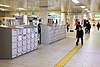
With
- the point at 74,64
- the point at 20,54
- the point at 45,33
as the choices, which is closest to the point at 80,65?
the point at 74,64

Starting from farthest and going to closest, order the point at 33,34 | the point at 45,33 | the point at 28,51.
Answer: the point at 45,33, the point at 33,34, the point at 28,51

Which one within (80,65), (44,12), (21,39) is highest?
(44,12)

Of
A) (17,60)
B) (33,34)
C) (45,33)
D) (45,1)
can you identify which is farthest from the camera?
(45,1)

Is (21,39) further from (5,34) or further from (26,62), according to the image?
(26,62)

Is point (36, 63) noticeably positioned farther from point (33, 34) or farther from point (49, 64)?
point (33, 34)

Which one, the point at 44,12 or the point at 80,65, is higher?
the point at 44,12

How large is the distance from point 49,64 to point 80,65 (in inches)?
47.1

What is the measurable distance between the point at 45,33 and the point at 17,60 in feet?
21.7

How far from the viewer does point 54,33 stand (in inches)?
682

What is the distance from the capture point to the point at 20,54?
1046 centimetres

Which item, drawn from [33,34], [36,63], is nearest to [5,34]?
[36,63]

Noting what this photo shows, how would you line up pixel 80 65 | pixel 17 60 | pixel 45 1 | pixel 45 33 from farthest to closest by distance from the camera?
pixel 45 1 → pixel 45 33 → pixel 17 60 → pixel 80 65

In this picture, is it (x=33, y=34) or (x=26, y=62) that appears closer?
(x=26, y=62)

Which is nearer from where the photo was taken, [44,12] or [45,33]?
[45,33]
